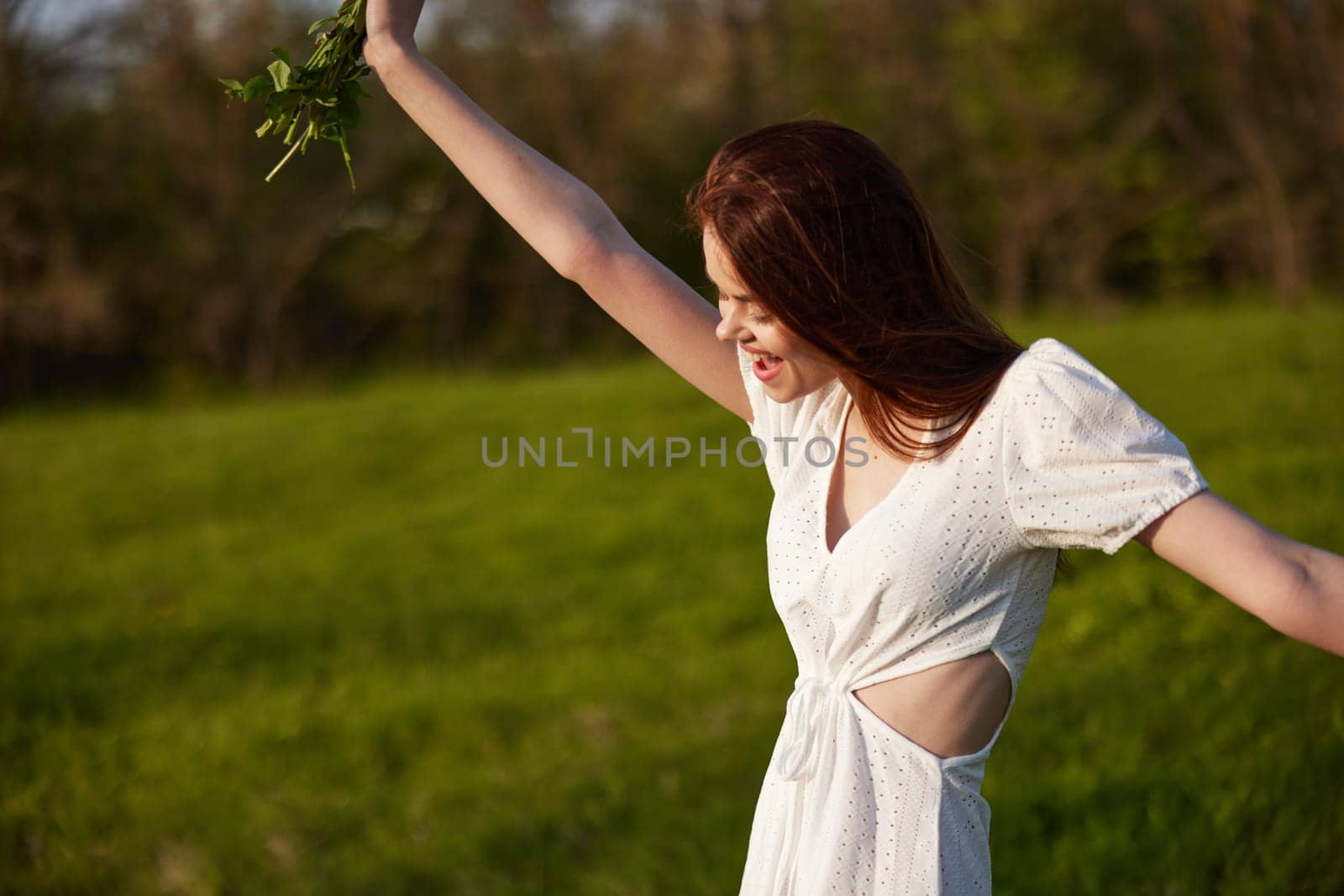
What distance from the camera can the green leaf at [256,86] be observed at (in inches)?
79.8

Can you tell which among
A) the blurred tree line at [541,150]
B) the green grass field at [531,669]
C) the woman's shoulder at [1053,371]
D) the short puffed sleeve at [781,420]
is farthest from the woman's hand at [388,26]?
the blurred tree line at [541,150]

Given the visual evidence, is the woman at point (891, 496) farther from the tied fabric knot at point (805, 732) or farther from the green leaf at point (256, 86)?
the green leaf at point (256, 86)

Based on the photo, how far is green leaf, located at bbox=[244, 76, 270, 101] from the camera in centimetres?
203

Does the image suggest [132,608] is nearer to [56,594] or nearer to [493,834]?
[56,594]

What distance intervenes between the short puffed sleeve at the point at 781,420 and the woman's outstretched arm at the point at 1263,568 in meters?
0.59

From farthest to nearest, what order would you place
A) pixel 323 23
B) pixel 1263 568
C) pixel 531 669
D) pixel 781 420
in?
1. pixel 531 669
2. pixel 323 23
3. pixel 781 420
4. pixel 1263 568

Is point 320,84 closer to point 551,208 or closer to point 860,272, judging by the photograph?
point 551,208

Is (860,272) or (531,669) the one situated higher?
(860,272)

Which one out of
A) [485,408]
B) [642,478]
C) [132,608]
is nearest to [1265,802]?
[642,478]

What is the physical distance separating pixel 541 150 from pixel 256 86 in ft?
38.3

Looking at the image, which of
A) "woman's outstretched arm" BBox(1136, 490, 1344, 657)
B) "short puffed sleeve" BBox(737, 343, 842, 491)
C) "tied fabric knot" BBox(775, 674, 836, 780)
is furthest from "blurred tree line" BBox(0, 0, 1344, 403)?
"woman's outstretched arm" BBox(1136, 490, 1344, 657)

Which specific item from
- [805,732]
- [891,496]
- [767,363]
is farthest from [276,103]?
[805,732]

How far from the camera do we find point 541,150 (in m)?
13.4

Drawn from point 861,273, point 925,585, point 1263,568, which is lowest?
point 925,585
